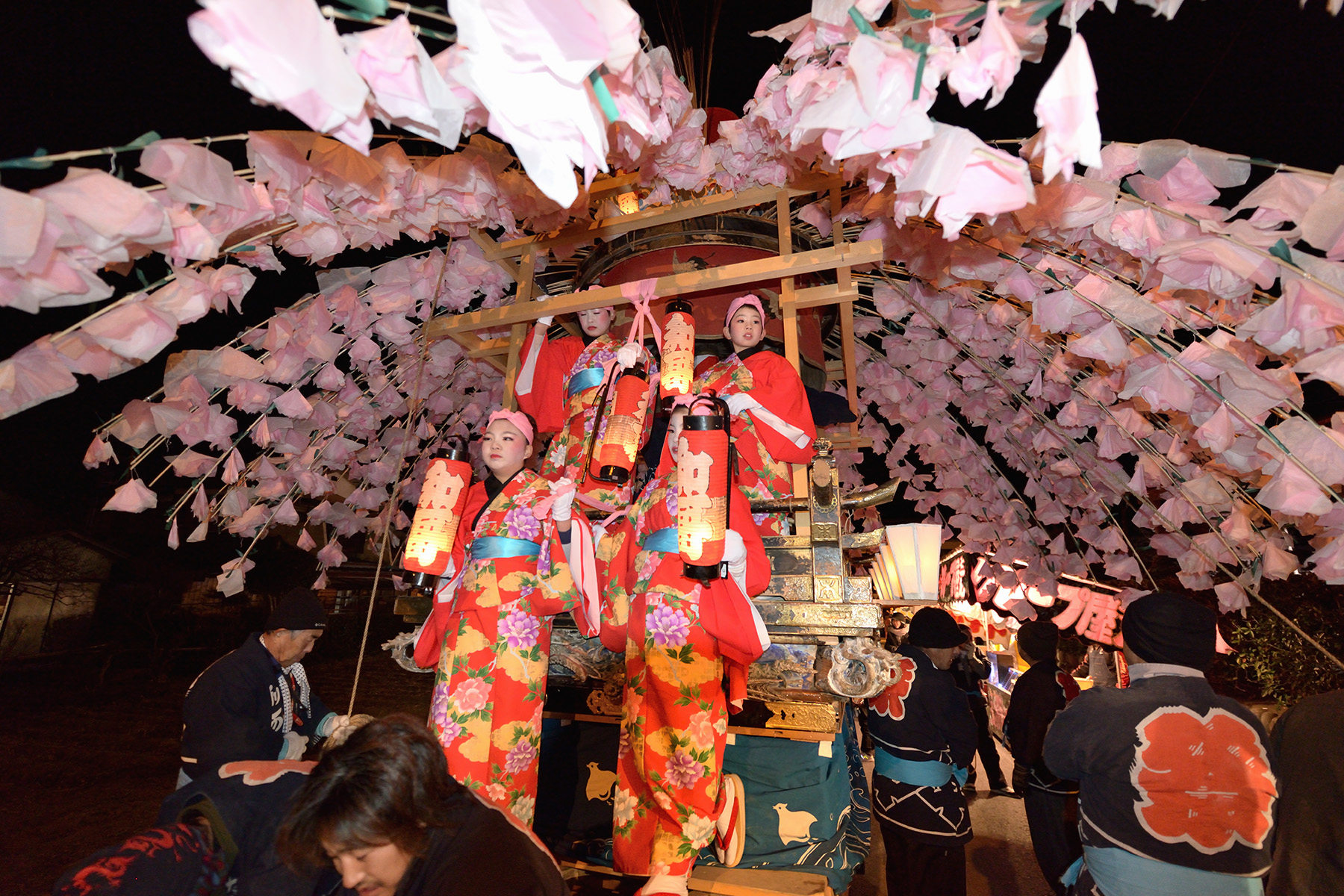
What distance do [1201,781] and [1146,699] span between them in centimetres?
29

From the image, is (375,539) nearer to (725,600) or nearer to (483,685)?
(483,685)

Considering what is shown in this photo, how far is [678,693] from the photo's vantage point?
2709mm

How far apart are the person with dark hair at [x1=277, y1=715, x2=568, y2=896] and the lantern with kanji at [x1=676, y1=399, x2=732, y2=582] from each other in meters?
1.25

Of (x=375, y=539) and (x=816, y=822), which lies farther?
(x=375, y=539)

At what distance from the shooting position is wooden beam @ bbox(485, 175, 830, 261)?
3.78m

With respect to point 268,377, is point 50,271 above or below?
below

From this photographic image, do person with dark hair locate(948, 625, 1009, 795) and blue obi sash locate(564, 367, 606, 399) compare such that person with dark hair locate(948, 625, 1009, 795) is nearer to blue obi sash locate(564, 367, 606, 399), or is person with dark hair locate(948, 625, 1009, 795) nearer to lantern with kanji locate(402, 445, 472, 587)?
blue obi sash locate(564, 367, 606, 399)

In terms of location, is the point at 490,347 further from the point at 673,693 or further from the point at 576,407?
the point at 673,693

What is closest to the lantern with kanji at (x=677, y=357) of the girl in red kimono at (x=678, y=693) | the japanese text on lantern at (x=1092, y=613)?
the girl in red kimono at (x=678, y=693)

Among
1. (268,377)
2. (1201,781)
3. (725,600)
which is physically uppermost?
(268,377)

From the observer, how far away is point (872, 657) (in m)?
2.98

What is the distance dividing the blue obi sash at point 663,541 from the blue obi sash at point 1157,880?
2.01 meters

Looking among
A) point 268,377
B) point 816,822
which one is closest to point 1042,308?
point 816,822

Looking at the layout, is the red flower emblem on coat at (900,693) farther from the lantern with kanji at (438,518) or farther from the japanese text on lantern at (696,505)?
the lantern with kanji at (438,518)
